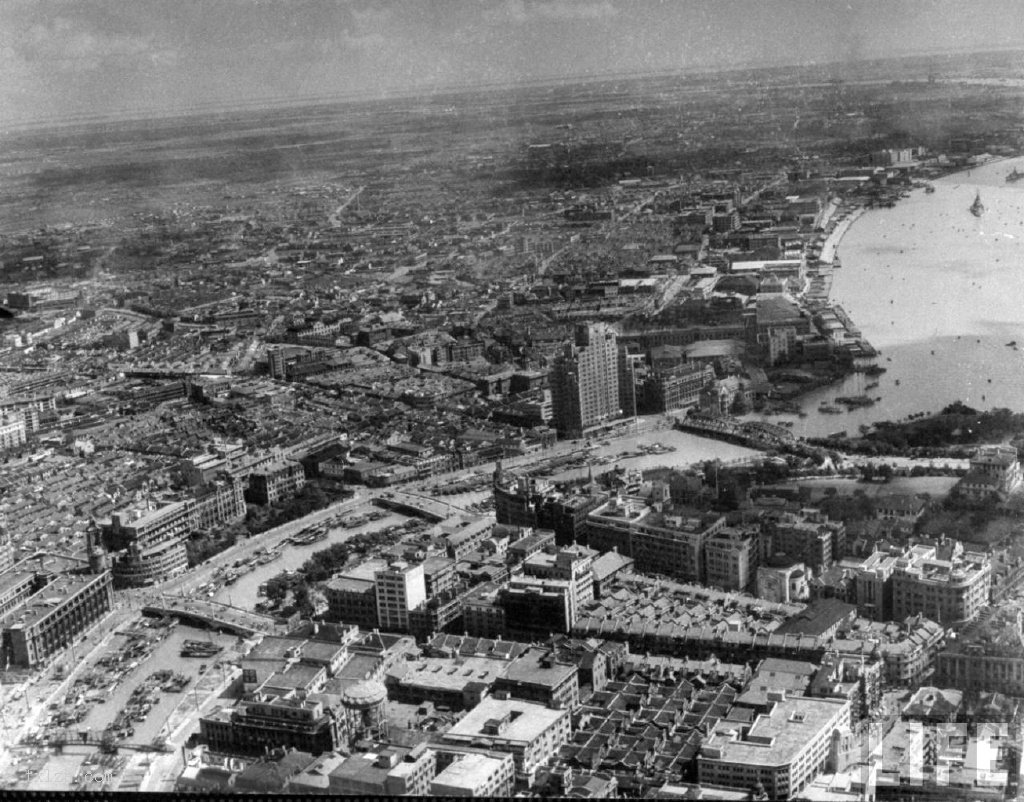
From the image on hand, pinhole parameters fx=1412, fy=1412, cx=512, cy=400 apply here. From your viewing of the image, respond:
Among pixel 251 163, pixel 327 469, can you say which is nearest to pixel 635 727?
pixel 327 469

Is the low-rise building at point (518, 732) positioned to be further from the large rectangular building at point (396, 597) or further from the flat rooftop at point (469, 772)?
the large rectangular building at point (396, 597)

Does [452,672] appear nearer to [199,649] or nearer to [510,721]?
[510,721]

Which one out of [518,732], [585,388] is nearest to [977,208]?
[585,388]

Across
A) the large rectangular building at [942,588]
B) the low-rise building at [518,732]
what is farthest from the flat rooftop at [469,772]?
the large rectangular building at [942,588]

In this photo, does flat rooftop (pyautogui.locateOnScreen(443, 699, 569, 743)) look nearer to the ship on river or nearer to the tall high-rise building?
the tall high-rise building

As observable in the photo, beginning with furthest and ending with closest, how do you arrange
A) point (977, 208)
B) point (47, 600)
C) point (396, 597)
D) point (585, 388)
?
point (977, 208) → point (585, 388) → point (47, 600) → point (396, 597)

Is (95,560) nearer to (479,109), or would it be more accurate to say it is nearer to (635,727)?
(635,727)

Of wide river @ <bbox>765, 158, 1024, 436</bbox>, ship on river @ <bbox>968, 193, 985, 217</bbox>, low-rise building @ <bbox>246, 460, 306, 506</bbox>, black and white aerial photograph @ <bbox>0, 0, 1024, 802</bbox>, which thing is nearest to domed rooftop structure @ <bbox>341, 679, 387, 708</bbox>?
black and white aerial photograph @ <bbox>0, 0, 1024, 802</bbox>
